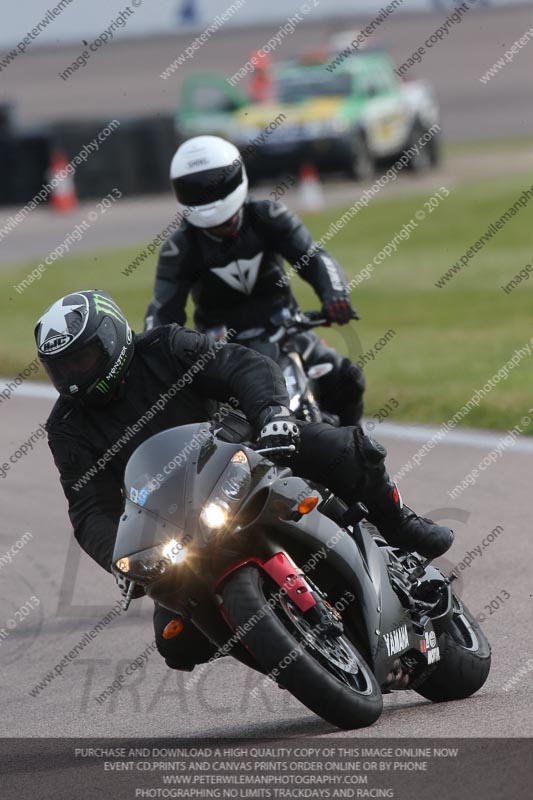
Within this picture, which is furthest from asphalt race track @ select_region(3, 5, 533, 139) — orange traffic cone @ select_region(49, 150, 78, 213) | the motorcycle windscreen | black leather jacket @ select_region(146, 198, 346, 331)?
the motorcycle windscreen

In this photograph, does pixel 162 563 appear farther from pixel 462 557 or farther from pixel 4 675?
pixel 462 557

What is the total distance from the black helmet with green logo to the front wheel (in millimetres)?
1015

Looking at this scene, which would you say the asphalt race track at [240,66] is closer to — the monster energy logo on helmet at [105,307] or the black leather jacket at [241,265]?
the black leather jacket at [241,265]

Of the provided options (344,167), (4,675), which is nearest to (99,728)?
(4,675)

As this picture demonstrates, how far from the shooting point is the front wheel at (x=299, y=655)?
14.6ft

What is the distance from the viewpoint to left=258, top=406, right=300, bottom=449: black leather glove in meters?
4.87

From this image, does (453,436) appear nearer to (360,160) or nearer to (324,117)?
(324,117)

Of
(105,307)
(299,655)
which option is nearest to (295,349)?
(105,307)

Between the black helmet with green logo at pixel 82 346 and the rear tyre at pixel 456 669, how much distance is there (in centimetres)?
153

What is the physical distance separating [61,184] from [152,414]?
20.3 m

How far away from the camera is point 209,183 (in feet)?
24.8

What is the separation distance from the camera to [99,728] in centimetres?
555

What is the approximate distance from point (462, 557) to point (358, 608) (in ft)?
8.77

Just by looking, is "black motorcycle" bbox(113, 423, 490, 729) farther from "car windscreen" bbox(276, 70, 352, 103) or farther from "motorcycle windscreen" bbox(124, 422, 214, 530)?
"car windscreen" bbox(276, 70, 352, 103)
